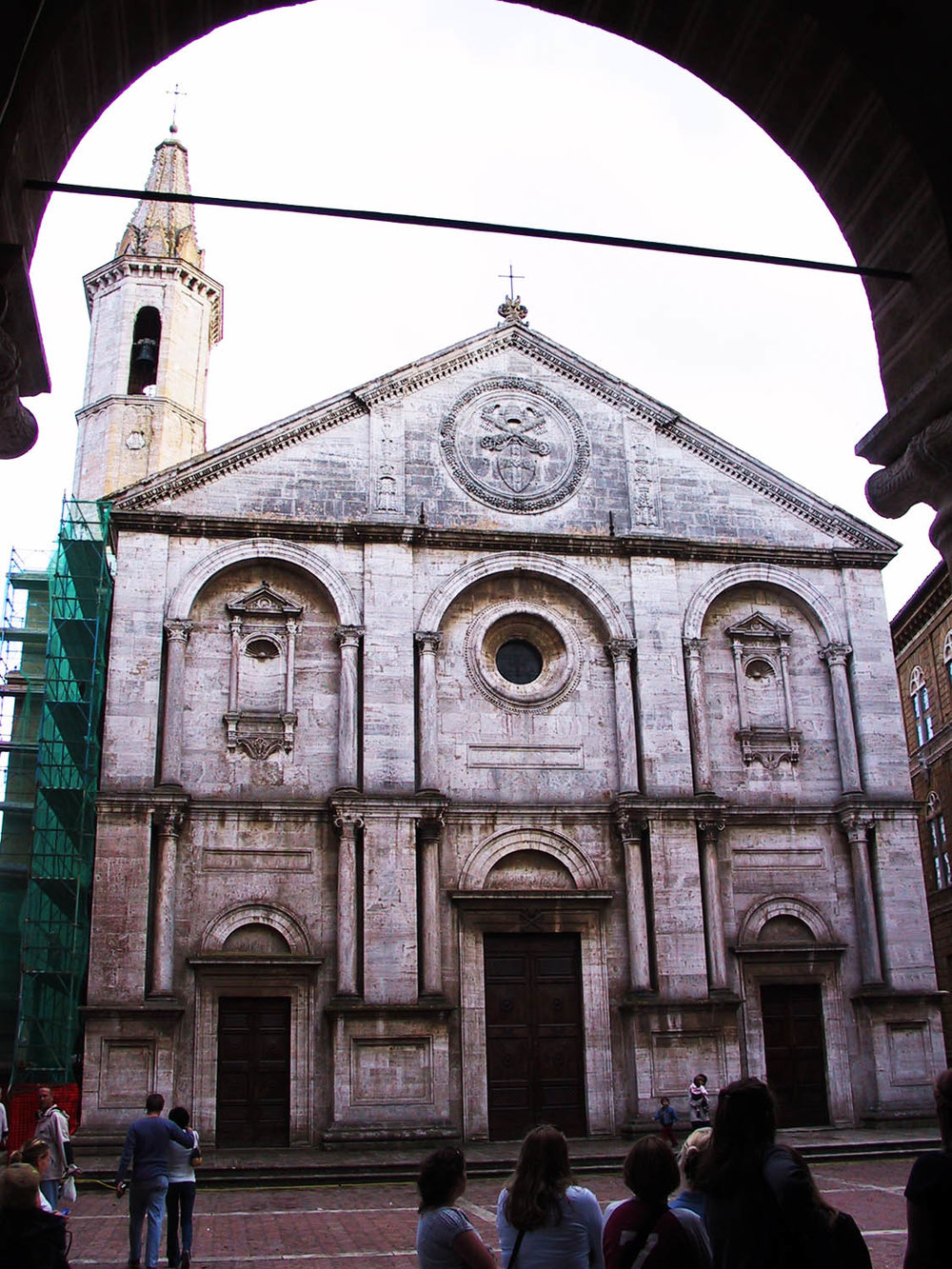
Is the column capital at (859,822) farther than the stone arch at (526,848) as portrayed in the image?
Yes

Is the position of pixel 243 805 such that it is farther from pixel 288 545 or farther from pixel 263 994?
pixel 288 545

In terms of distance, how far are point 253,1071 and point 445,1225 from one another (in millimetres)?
17739

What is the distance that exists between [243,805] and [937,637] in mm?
23425

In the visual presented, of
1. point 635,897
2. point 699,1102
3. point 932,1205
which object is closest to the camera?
point 932,1205

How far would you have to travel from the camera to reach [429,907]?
23.1 metres

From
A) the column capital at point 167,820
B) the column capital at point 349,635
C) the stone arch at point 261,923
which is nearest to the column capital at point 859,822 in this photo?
the column capital at point 349,635

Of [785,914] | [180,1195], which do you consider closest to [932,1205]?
[180,1195]

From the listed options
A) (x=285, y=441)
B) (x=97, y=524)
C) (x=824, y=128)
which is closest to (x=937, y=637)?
(x=285, y=441)

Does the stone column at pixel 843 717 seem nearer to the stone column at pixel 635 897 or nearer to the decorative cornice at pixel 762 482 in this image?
the decorative cornice at pixel 762 482

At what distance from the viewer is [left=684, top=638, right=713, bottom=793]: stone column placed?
25.0m

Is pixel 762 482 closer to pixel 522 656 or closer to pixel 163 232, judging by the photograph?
pixel 522 656

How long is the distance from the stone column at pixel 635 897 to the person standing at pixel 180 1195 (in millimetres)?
12437

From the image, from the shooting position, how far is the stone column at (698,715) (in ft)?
82.0

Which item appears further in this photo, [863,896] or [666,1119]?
[863,896]
